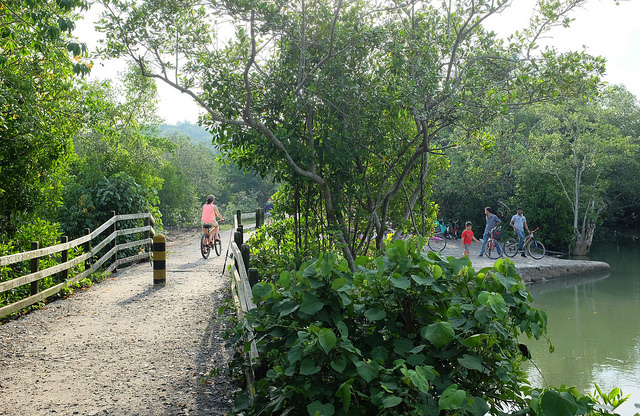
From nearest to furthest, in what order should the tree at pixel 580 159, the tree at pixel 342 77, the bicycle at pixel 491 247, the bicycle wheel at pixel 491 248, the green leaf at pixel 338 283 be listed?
the green leaf at pixel 338 283, the tree at pixel 342 77, the bicycle at pixel 491 247, the bicycle wheel at pixel 491 248, the tree at pixel 580 159

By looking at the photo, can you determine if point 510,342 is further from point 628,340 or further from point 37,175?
point 628,340

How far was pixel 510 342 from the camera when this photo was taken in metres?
2.74


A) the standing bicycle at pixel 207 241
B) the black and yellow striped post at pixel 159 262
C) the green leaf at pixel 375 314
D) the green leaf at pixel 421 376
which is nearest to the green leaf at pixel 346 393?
the green leaf at pixel 421 376

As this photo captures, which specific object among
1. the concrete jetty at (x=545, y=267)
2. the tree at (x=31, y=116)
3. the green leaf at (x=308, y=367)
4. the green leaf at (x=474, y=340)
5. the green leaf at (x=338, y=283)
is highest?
the tree at (x=31, y=116)

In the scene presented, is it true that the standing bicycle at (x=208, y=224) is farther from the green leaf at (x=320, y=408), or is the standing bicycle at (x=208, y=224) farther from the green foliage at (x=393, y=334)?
the green leaf at (x=320, y=408)

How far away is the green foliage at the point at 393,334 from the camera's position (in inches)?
99.9

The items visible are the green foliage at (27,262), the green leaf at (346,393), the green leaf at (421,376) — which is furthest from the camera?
the green foliage at (27,262)

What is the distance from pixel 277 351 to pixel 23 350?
4.72 meters

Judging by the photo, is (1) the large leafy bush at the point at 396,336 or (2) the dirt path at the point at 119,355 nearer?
(1) the large leafy bush at the point at 396,336

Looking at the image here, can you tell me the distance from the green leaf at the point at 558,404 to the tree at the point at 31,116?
24.3 feet

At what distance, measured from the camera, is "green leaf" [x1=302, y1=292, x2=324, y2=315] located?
276cm

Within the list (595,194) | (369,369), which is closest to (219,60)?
(369,369)

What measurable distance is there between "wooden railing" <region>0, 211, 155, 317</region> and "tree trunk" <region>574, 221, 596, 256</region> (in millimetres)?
21955

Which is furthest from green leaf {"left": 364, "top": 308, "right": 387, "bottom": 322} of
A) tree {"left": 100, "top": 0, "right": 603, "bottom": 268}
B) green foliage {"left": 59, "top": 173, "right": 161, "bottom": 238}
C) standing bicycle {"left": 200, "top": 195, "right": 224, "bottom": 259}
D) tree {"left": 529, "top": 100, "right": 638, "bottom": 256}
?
tree {"left": 529, "top": 100, "right": 638, "bottom": 256}
